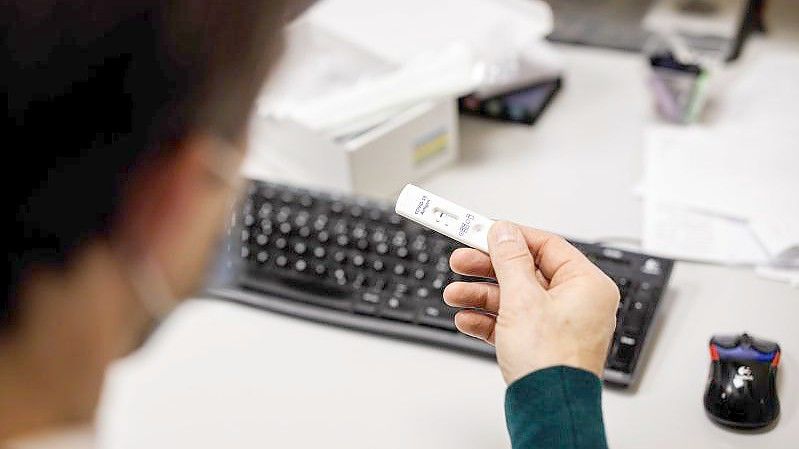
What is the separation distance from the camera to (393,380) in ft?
2.12

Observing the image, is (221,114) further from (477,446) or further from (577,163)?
(577,163)

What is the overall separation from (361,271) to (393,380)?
0.36 ft

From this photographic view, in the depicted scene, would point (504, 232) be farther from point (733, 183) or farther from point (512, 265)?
point (733, 183)

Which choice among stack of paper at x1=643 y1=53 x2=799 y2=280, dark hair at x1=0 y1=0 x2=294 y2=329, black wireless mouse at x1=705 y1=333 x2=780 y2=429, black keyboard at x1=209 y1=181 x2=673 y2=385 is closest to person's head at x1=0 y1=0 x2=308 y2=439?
dark hair at x1=0 y1=0 x2=294 y2=329

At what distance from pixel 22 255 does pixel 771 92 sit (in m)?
0.85

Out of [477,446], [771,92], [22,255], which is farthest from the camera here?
[771,92]

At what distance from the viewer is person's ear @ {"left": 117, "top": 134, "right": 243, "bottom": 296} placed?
0.34m

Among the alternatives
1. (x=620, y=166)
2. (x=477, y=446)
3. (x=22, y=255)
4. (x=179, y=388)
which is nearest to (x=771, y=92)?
(x=620, y=166)

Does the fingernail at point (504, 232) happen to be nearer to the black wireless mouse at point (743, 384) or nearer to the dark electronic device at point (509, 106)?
the black wireless mouse at point (743, 384)

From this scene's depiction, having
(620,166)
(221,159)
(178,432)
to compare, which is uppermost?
(221,159)

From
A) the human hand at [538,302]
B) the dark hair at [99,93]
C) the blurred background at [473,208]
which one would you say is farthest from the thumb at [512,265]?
the dark hair at [99,93]

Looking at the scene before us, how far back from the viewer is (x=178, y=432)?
622mm

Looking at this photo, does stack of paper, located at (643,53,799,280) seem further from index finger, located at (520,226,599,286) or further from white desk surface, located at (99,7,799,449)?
index finger, located at (520,226,599,286)

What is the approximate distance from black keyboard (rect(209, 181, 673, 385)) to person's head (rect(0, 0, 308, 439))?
271 mm
